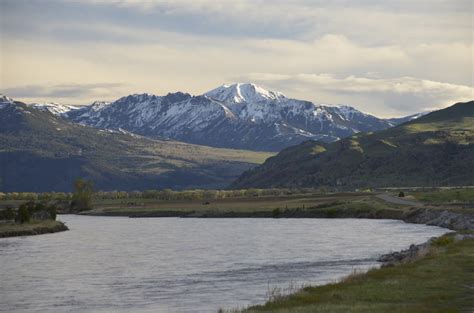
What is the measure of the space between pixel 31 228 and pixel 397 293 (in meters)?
95.5

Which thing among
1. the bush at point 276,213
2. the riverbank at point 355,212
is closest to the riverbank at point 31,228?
the bush at point 276,213

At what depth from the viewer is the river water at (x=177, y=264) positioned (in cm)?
5553

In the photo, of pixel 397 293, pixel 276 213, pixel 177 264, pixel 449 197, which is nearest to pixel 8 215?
pixel 276 213

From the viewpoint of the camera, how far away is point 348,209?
175000 mm

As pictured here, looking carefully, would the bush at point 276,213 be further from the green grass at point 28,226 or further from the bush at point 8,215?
the bush at point 8,215

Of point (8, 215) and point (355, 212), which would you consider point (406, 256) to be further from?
point (355, 212)

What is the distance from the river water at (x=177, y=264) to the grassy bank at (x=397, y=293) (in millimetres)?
5886

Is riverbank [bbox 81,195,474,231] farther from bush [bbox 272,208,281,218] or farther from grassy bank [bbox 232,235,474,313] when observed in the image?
grassy bank [bbox 232,235,474,313]

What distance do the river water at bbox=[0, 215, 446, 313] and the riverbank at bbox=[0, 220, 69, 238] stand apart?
353cm

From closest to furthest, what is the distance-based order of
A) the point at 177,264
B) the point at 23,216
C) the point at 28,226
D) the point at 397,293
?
the point at 397,293 < the point at 177,264 < the point at 28,226 < the point at 23,216

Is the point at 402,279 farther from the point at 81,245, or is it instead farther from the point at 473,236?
the point at 81,245

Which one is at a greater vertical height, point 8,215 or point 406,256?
point 8,215

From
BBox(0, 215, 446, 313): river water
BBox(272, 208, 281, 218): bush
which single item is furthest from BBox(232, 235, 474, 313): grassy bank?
BBox(272, 208, 281, 218): bush

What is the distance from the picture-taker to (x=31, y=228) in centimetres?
13238
